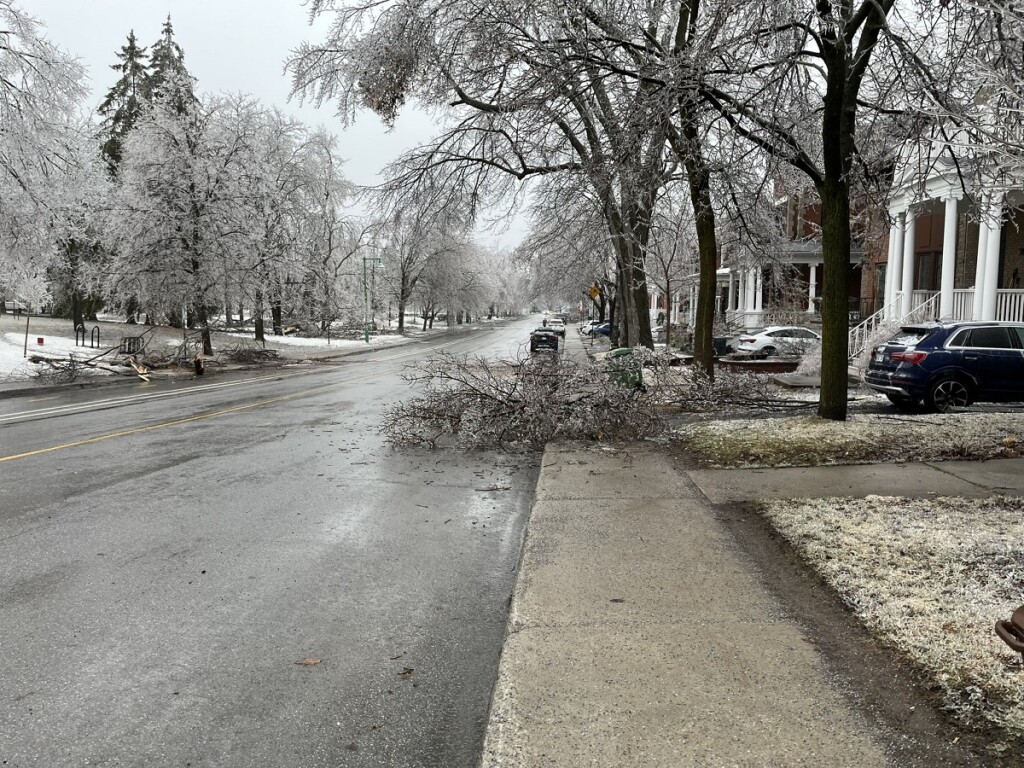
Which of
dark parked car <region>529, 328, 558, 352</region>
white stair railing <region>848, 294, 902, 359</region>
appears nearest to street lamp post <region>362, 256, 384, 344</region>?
dark parked car <region>529, 328, 558, 352</region>

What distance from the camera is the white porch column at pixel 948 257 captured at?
59.6 ft

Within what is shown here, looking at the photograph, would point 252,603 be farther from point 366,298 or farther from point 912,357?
point 366,298

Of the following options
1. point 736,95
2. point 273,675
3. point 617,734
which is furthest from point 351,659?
point 736,95

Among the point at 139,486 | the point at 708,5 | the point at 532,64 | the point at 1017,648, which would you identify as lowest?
the point at 139,486

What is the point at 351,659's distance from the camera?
406 cm

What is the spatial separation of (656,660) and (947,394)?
10.9 m

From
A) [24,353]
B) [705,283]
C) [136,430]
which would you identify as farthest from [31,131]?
[705,283]

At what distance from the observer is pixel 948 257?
60.8 feet

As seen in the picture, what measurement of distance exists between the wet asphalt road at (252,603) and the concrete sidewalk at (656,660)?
0.29m

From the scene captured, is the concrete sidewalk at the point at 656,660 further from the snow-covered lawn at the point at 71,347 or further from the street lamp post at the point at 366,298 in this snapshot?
the street lamp post at the point at 366,298

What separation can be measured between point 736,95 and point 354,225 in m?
42.2

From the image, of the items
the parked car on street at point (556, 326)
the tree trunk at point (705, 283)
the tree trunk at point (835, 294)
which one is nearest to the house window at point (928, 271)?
the parked car on street at point (556, 326)

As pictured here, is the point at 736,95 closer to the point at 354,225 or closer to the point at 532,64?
the point at 532,64

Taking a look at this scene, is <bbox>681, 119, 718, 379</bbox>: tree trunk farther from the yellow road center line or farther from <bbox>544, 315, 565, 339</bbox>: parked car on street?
<bbox>544, 315, 565, 339</bbox>: parked car on street
